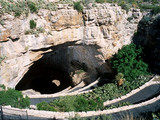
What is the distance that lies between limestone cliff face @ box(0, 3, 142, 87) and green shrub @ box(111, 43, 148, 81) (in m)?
1.82

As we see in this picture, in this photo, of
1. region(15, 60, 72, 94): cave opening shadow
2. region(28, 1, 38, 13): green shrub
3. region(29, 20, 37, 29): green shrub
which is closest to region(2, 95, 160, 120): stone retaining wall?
region(29, 20, 37, 29): green shrub

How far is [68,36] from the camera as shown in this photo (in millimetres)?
13820

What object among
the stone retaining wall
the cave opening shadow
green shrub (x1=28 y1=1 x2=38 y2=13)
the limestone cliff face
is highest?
green shrub (x1=28 y1=1 x2=38 y2=13)

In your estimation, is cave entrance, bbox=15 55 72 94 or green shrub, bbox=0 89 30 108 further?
cave entrance, bbox=15 55 72 94

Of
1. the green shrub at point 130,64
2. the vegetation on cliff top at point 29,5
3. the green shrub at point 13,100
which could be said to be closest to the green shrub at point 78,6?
the vegetation on cliff top at point 29,5

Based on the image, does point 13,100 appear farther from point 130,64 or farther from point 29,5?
point 130,64

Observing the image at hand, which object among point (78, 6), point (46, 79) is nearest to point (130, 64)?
point (78, 6)

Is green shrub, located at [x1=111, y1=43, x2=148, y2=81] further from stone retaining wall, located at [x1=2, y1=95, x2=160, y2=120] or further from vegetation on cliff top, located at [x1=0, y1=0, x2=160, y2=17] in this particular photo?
vegetation on cliff top, located at [x1=0, y1=0, x2=160, y2=17]

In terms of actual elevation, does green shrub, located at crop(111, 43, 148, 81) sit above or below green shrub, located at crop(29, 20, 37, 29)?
below

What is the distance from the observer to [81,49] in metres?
18.5

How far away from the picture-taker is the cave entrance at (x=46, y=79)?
Result: 21141mm

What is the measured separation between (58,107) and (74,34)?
22.2ft

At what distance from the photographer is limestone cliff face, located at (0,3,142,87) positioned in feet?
36.9

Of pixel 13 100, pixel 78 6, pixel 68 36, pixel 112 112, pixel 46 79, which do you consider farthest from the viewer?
pixel 46 79
